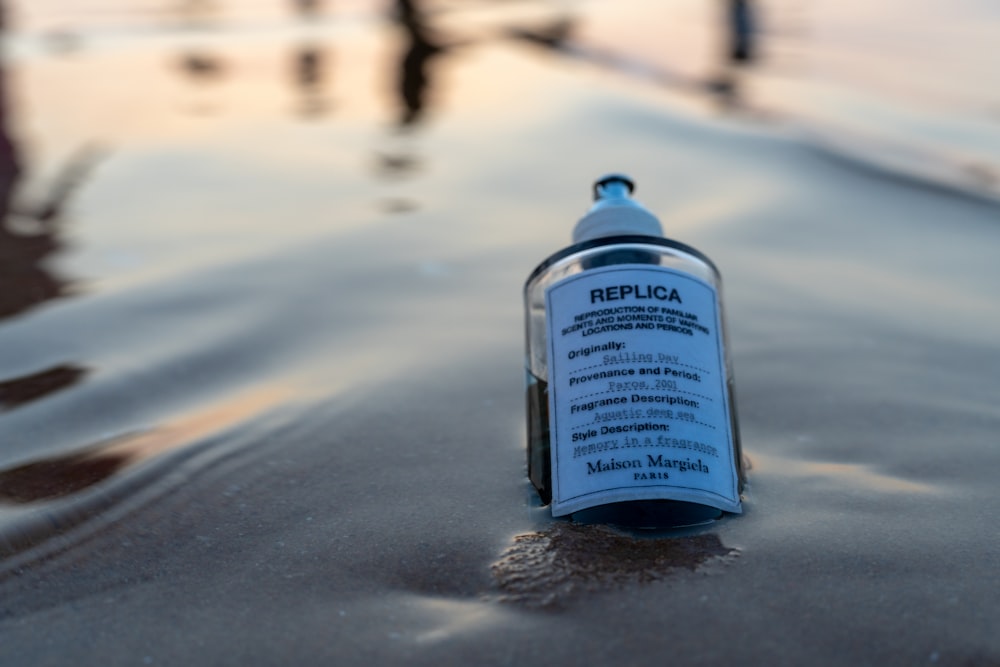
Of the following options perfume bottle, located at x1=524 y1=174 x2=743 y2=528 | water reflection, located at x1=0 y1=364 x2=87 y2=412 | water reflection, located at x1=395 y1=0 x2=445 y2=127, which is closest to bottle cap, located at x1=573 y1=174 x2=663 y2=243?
perfume bottle, located at x1=524 y1=174 x2=743 y2=528

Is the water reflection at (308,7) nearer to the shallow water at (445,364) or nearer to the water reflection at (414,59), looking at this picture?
the water reflection at (414,59)

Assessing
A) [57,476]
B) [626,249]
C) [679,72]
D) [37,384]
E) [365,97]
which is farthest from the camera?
[679,72]

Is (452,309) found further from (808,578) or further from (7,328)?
(808,578)

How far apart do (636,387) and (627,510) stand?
5.9 inches

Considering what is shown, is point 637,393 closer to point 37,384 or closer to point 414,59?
point 37,384

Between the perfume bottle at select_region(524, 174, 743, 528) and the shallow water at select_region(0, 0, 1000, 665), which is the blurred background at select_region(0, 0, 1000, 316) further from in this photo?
the perfume bottle at select_region(524, 174, 743, 528)

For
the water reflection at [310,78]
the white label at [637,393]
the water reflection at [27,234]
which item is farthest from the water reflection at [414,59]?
the white label at [637,393]

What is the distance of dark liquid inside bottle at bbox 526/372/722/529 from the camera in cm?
123

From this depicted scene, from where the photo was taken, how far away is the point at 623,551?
47.2 inches

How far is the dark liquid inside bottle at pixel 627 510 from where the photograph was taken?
1.23 meters

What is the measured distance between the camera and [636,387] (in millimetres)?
1196

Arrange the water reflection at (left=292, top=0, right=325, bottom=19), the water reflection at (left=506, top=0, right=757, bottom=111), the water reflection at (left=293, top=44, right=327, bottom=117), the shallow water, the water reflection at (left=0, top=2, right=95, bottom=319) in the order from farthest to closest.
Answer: the water reflection at (left=292, top=0, right=325, bottom=19) < the water reflection at (left=506, top=0, right=757, bottom=111) < the water reflection at (left=293, top=44, right=327, bottom=117) < the water reflection at (left=0, top=2, right=95, bottom=319) < the shallow water

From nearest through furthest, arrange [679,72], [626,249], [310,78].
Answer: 1. [626,249]
2. [310,78]
3. [679,72]

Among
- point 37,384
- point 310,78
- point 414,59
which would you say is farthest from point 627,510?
point 414,59
